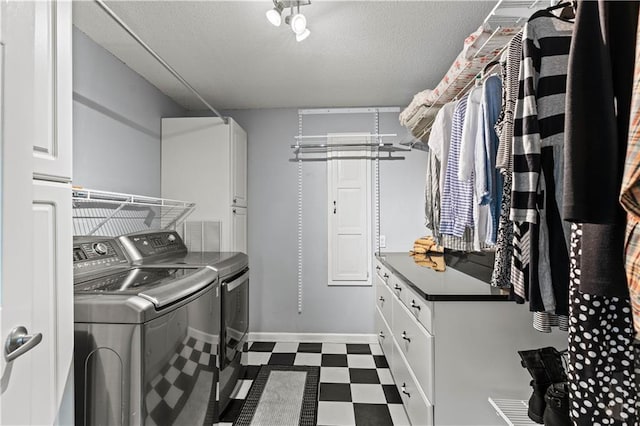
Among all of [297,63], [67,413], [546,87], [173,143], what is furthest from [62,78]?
[173,143]

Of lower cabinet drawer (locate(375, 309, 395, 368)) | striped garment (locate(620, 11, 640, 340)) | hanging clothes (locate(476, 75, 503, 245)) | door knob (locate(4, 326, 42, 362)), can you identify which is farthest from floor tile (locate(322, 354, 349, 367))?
striped garment (locate(620, 11, 640, 340))

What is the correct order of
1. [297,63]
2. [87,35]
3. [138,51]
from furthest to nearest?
[297,63]
[138,51]
[87,35]

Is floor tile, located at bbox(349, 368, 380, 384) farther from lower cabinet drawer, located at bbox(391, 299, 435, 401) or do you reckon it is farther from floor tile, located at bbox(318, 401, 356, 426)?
lower cabinet drawer, located at bbox(391, 299, 435, 401)

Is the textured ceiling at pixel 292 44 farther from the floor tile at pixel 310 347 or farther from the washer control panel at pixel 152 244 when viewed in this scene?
the floor tile at pixel 310 347

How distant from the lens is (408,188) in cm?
349

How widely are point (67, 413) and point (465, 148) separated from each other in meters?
1.70

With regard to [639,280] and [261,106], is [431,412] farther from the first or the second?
[261,106]

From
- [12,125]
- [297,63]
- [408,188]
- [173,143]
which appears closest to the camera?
[12,125]

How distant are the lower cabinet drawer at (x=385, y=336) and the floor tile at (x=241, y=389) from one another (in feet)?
3.41

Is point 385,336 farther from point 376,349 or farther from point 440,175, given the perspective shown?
point 440,175

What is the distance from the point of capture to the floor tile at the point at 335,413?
6.83ft

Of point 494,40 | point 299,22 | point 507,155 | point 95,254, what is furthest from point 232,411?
point 494,40

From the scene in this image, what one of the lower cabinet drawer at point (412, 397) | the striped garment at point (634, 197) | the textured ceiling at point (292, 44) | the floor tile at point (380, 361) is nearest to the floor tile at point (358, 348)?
the floor tile at point (380, 361)

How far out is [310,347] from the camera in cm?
332
